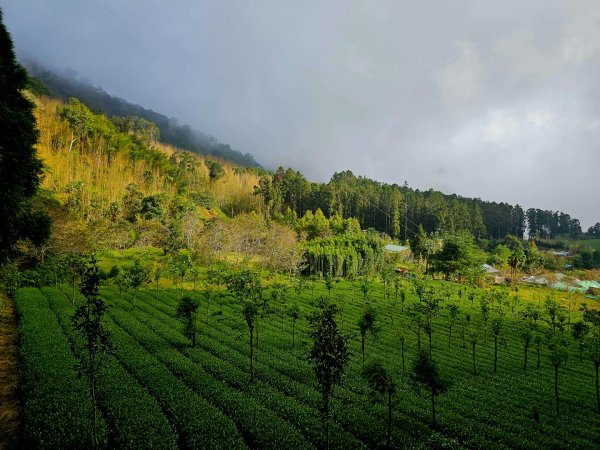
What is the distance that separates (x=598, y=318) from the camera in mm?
32375

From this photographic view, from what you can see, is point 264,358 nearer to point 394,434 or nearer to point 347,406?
point 347,406

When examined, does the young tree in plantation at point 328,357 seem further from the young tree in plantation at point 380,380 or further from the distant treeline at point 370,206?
the distant treeline at point 370,206

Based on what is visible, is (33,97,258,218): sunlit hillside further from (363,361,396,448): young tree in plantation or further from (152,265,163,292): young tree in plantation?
(363,361,396,448): young tree in plantation

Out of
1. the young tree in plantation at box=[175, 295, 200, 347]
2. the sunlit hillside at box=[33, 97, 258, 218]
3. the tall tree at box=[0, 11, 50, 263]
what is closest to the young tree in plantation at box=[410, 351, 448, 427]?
the young tree in plantation at box=[175, 295, 200, 347]

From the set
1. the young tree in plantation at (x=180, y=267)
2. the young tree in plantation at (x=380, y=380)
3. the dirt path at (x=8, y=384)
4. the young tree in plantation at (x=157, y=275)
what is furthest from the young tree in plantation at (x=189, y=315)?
the young tree in plantation at (x=157, y=275)

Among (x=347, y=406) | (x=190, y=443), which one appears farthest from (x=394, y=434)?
(x=190, y=443)

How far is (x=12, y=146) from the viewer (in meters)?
16.1

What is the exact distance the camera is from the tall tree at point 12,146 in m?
15.9

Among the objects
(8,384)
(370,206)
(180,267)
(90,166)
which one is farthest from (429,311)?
(370,206)

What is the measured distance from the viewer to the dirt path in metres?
14.5

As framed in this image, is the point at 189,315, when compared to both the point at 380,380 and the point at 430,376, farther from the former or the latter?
the point at 430,376

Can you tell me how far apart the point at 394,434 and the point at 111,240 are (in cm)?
7017

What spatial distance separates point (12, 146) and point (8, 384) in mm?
13570

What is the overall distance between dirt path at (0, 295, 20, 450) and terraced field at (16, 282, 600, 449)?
0.71 meters
